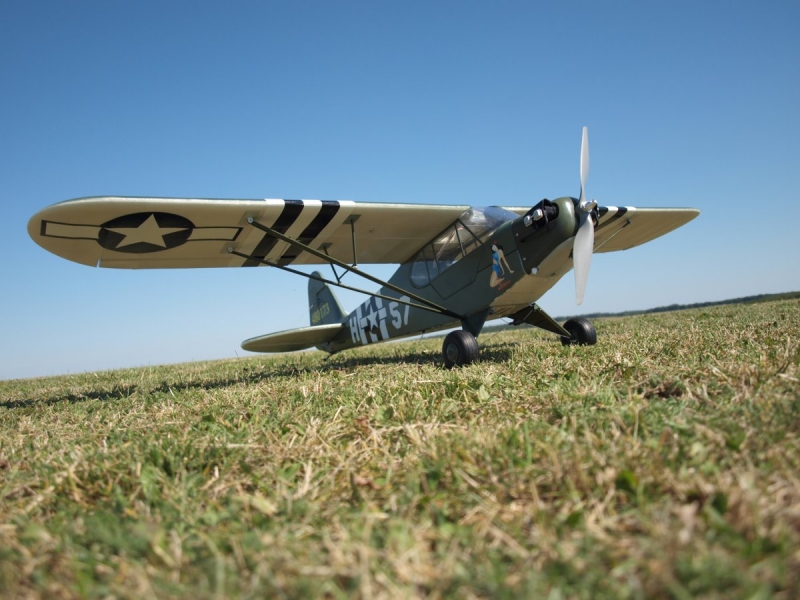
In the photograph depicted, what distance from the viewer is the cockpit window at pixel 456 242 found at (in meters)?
6.88

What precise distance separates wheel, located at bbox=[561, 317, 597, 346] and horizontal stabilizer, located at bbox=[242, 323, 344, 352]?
4.66 m

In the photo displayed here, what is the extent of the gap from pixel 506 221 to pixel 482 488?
5500 millimetres

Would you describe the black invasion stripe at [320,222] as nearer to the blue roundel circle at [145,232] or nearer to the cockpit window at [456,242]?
the blue roundel circle at [145,232]

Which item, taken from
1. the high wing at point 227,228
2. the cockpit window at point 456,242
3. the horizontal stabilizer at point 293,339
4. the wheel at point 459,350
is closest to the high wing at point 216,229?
the high wing at point 227,228

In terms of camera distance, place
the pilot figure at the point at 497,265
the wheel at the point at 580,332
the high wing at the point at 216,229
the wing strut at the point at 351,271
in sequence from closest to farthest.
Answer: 1. the high wing at the point at 216,229
2. the wing strut at the point at 351,271
3. the pilot figure at the point at 497,265
4. the wheel at the point at 580,332

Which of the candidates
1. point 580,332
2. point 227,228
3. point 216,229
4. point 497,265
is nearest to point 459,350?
point 497,265

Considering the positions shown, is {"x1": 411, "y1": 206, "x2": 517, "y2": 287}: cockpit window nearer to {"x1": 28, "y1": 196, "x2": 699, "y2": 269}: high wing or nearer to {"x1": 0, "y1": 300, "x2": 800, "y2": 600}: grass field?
{"x1": 28, "y1": 196, "x2": 699, "y2": 269}: high wing

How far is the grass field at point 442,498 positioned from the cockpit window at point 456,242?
4.08 m

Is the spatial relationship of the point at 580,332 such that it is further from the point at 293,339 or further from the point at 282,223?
the point at 293,339

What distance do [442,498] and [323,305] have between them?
10613mm

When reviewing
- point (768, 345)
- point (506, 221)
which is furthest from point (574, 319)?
point (768, 345)

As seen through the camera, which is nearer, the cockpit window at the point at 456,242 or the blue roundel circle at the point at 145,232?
the blue roundel circle at the point at 145,232

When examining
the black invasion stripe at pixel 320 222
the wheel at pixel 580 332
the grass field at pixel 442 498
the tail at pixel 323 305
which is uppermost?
the black invasion stripe at pixel 320 222

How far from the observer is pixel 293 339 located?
966 centimetres
